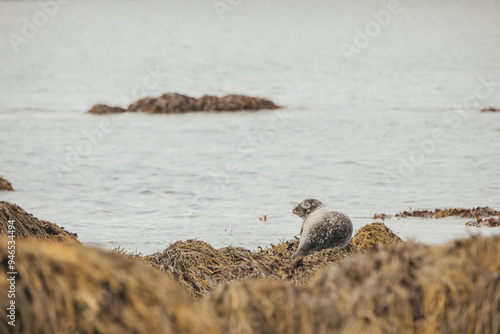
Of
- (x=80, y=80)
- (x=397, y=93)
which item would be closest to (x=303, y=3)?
(x=80, y=80)

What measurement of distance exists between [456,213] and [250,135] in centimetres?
1008

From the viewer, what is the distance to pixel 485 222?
930 centimetres

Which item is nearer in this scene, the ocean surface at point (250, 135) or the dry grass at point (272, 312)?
the dry grass at point (272, 312)

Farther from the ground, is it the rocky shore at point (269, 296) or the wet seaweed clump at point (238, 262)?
the rocky shore at point (269, 296)


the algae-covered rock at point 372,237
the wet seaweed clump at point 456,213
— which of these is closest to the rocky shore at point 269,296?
the algae-covered rock at point 372,237

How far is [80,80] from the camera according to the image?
121 feet

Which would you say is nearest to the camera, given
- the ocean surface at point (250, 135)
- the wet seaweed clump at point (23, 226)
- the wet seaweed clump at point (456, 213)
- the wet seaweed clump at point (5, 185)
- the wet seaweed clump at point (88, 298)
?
the wet seaweed clump at point (88, 298)

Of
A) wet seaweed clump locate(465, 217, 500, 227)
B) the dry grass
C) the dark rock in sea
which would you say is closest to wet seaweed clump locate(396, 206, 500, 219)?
wet seaweed clump locate(465, 217, 500, 227)

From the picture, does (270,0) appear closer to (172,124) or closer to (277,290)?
(172,124)

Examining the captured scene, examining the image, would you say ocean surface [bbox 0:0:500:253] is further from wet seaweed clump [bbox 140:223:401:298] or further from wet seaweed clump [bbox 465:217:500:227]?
wet seaweed clump [bbox 140:223:401:298]

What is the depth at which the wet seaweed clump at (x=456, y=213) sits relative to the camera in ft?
32.6

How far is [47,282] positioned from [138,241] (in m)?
6.99

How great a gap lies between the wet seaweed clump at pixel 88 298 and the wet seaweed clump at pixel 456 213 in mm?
8247

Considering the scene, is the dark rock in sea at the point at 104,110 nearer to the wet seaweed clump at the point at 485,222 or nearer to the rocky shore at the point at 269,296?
the wet seaweed clump at the point at 485,222
